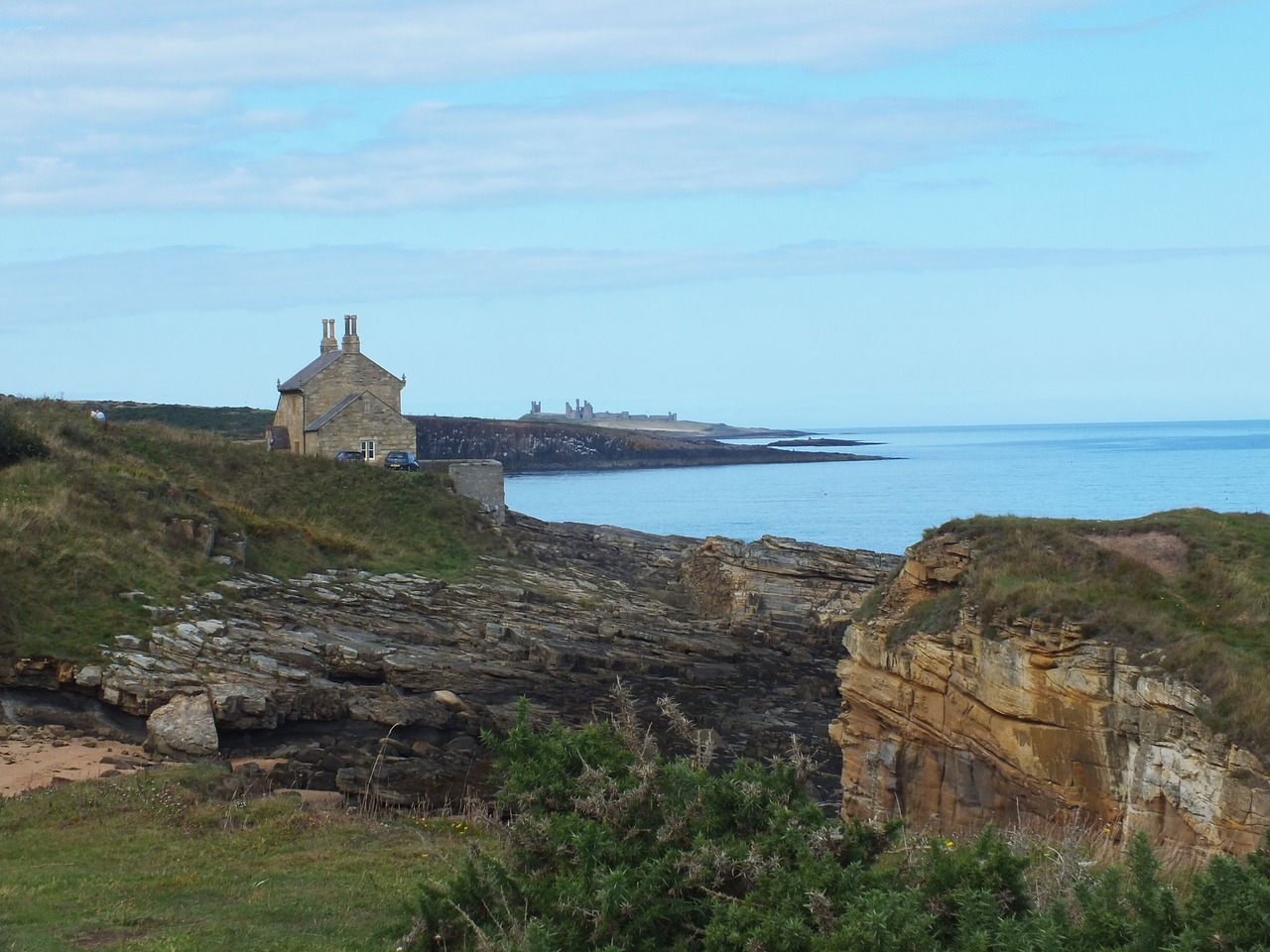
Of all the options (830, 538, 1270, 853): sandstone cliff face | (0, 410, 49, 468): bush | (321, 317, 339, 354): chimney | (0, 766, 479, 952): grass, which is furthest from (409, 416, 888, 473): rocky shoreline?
(0, 766, 479, 952): grass

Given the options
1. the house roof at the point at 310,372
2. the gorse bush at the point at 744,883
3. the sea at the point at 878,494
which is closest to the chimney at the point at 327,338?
the house roof at the point at 310,372

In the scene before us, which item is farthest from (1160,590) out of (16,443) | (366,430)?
(366,430)

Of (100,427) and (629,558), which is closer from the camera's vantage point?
(100,427)

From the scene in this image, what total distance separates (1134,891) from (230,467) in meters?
38.2

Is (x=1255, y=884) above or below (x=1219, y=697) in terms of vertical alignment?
above

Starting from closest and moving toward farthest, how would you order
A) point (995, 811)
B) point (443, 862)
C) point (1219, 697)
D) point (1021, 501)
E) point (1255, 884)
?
point (1255, 884) → point (443, 862) → point (1219, 697) → point (995, 811) → point (1021, 501)

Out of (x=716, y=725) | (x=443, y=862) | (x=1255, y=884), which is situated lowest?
(x=716, y=725)

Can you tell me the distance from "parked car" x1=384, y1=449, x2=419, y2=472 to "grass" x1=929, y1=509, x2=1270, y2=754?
99.5ft

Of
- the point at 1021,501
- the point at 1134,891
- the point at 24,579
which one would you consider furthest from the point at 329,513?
the point at 1021,501

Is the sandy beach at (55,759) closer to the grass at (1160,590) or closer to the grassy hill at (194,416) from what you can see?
the grass at (1160,590)

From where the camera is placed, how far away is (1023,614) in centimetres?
1725

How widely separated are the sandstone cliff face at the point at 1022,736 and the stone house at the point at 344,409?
3080 cm

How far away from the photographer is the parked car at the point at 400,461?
1875 inches

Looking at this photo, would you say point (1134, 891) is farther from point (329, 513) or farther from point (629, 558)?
point (629, 558)
